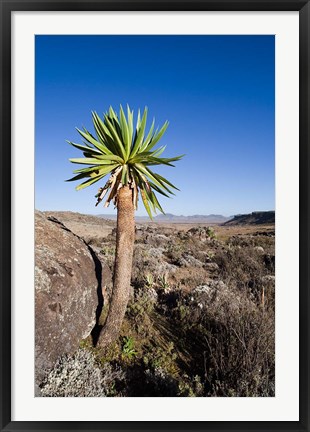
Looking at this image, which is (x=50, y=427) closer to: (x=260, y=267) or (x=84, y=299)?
(x=84, y=299)

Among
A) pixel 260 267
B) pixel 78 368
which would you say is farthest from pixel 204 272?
pixel 78 368

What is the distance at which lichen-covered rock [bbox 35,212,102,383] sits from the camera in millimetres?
2684

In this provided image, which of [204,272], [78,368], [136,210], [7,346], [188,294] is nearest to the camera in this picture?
[7,346]

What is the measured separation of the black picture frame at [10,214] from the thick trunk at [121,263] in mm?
1316

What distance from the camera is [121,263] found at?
3.26 metres

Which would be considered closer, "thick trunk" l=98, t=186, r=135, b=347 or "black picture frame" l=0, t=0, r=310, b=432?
"black picture frame" l=0, t=0, r=310, b=432

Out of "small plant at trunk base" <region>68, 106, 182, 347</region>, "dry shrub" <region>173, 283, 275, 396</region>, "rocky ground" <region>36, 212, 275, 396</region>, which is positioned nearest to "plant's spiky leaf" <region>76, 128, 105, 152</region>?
"small plant at trunk base" <region>68, 106, 182, 347</region>

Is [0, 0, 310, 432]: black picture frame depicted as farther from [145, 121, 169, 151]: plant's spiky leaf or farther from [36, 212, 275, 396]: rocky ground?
[145, 121, 169, 151]: plant's spiky leaf

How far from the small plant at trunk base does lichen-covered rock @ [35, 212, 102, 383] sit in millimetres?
434

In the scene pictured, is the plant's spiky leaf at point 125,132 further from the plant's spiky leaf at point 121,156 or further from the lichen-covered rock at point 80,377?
the lichen-covered rock at point 80,377

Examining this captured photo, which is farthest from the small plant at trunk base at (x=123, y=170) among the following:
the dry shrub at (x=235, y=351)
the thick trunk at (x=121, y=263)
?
the dry shrub at (x=235, y=351)

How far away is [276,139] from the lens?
229cm

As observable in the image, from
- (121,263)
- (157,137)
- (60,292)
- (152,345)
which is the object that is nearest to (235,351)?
(152,345)
